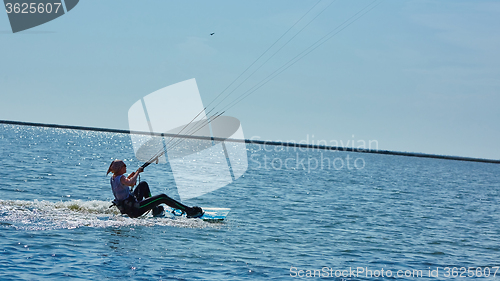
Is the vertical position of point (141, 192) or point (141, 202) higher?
point (141, 192)

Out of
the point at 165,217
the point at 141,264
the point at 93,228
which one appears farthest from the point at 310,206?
the point at 141,264

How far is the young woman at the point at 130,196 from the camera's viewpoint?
13680 millimetres

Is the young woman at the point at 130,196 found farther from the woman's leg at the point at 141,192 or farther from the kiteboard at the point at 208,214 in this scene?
the kiteboard at the point at 208,214

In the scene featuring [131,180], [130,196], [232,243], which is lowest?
[232,243]

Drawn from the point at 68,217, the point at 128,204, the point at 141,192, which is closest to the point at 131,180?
the point at 128,204

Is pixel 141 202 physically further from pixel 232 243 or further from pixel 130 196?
pixel 232 243

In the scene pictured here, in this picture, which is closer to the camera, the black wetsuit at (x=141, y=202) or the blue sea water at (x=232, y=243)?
the blue sea water at (x=232, y=243)

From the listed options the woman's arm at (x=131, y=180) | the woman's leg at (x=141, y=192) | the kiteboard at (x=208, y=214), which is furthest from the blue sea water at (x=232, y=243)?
the woman's arm at (x=131, y=180)

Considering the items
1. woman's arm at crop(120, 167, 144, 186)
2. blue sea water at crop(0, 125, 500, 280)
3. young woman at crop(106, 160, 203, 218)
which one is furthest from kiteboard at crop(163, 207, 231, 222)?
woman's arm at crop(120, 167, 144, 186)

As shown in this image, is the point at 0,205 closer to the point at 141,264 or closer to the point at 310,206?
the point at 141,264

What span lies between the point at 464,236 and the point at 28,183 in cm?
2064

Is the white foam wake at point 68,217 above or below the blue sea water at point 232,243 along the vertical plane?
above

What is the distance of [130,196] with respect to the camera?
1420 cm

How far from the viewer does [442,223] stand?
2144 centimetres
